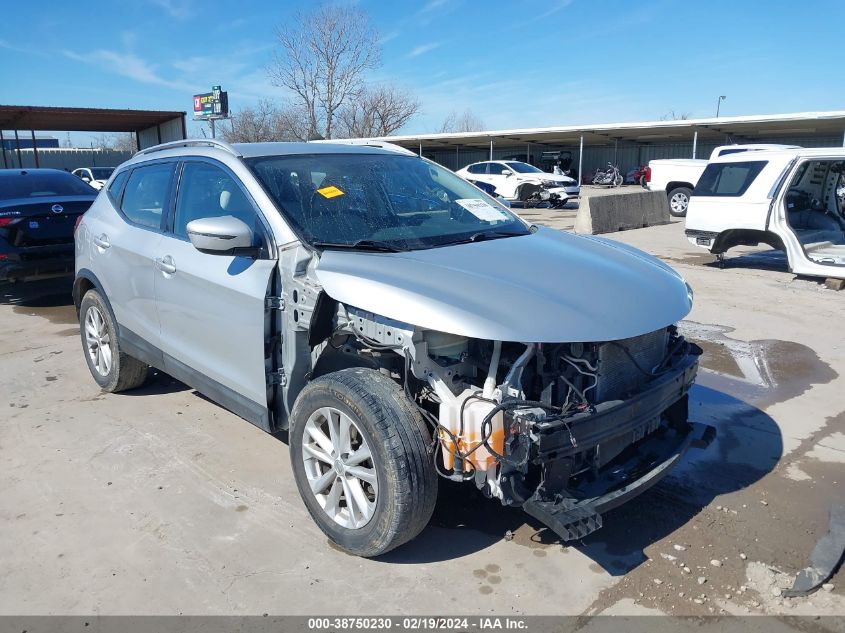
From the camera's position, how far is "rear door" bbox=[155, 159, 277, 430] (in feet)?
11.0

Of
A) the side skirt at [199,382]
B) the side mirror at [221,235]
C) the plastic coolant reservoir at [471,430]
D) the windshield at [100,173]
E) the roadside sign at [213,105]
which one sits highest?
the roadside sign at [213,105]

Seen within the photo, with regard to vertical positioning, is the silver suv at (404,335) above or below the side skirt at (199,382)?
above

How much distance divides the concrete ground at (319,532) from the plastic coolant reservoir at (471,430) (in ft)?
2.06

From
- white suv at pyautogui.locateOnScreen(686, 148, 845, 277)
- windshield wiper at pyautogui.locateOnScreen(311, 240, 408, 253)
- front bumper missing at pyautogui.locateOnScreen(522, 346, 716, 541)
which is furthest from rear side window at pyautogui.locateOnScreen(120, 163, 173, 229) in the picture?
white suv at pyautogui.locateOnScreen(686, 148, 845, 277)

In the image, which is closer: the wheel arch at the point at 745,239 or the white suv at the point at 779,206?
the white suv at the point at 779,206

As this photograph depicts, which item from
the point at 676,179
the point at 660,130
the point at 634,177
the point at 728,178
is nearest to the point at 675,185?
the point at 676,179

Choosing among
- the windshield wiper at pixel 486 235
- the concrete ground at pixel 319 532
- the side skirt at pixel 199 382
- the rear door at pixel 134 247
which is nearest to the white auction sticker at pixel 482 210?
the windshield wiper at pixel 486 235

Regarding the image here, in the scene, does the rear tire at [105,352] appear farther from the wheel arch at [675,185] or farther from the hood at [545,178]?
the hood at [545,178]

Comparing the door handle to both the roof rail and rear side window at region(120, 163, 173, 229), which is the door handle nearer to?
rear side window at region(120, 163, 173, 229)

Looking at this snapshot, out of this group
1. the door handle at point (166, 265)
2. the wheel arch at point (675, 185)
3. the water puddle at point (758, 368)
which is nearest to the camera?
the door handle at point (166, 265)

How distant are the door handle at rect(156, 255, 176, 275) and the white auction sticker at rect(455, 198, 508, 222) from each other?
5.90ft

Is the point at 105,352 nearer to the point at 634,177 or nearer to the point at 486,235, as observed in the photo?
the point at 486,235

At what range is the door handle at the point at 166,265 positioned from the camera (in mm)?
3919

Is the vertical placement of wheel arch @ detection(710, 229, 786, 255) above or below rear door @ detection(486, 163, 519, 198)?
below
